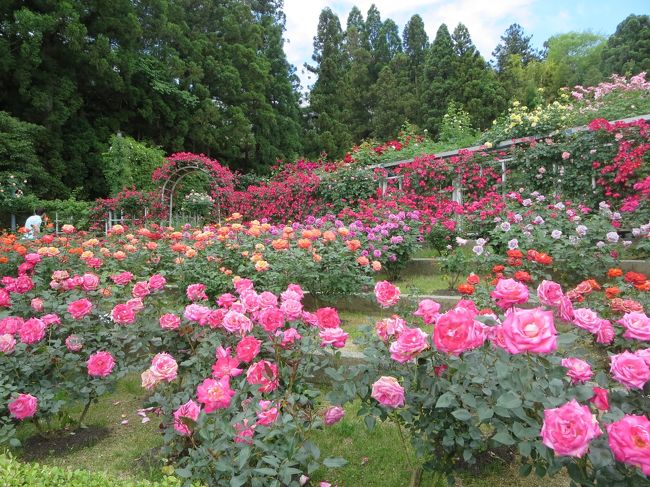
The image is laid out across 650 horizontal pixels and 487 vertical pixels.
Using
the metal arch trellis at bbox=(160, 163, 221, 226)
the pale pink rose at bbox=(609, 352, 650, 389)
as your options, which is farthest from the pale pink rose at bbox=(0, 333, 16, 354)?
the metal arch trellis at bbox=(160, 163, 221, 226)

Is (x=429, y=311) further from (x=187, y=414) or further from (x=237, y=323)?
(x=187, y=414)

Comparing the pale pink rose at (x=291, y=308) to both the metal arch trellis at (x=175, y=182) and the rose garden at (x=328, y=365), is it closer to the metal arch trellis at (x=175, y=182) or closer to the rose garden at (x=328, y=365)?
the rose garden at (x=328, y=365)

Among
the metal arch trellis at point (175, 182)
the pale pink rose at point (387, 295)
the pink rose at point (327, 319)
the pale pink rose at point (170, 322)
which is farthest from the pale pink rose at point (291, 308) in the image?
the metal arch trellis at point (175, 182)

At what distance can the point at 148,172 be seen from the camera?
41.9ft

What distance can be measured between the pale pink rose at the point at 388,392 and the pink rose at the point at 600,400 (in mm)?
451

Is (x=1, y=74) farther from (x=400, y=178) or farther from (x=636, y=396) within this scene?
(x=636, y=396)

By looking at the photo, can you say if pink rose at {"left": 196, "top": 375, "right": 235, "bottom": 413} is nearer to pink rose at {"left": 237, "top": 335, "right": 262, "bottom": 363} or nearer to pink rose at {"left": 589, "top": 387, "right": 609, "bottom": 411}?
pink rose at {"left": 237, "top": 335, "right": 262, "bottom": 363}

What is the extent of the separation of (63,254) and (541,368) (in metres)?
3.73

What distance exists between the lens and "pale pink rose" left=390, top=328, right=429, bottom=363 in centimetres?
116

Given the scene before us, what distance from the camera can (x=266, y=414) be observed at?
1.33m

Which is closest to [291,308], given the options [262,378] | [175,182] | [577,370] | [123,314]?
[262,378]

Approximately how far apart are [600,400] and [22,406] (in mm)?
1928

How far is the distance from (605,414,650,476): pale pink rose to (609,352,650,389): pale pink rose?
0.17 metres

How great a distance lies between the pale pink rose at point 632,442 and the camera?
32.3 inches
